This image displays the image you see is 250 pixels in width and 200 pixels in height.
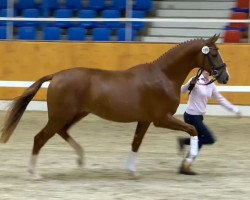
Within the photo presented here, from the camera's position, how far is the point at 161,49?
1380cm

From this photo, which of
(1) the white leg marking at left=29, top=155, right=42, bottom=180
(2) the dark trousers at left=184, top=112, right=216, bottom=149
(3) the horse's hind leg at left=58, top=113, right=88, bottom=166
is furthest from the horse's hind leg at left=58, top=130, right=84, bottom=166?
(2) the dark trousers at left=184, top=112, right=216, bottom=149

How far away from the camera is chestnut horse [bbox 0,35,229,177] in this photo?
7668mm

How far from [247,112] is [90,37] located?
13.4ft

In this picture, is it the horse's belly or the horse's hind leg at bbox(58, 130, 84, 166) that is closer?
the horse's belly

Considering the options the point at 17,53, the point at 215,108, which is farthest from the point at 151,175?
the point at 17,53

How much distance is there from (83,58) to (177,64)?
6363mm

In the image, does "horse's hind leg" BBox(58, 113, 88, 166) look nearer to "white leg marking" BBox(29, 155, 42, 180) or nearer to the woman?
"white leg marking" BBox(29, 155, 42, 180)

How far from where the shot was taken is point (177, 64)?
7891 mm

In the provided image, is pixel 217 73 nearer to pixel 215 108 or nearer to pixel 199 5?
pixel 215 108

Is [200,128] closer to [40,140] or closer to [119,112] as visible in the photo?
[119,112]

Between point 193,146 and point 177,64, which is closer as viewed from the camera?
point 193,146

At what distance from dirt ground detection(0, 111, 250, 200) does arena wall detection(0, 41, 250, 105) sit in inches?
78.7

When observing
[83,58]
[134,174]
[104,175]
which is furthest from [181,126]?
[83,58]

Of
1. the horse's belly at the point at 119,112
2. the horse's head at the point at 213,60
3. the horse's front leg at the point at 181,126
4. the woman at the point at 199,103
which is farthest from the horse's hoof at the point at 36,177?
the horse's head at the point at 213,60
